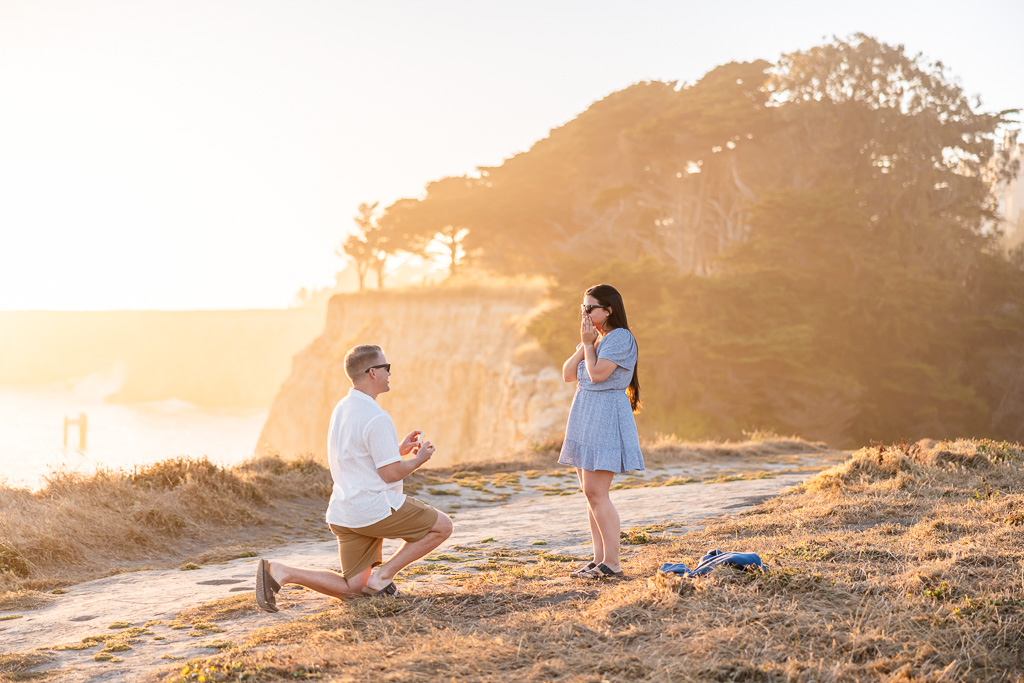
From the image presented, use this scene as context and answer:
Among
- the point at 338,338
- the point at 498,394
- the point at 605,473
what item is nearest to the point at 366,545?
the point at 605,473

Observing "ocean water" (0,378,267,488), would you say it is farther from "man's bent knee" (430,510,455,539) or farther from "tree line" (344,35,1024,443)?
"man's bent knee" (430,510,455,539)

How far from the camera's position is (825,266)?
936 inches

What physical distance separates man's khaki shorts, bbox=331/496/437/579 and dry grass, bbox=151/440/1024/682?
22cm

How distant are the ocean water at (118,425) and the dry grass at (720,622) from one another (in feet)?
121

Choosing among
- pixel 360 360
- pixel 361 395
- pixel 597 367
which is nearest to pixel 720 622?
pixel 597 367

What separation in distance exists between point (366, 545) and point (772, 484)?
605 centimetres

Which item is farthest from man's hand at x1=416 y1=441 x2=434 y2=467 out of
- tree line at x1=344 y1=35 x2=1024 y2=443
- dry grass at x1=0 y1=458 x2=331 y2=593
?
tree line at x1=344 y1=35 x2=1024 y2=443

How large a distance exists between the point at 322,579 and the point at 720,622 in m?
2.16

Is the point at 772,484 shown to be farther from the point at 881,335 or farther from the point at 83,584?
the point at 881,335

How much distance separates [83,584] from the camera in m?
6.45

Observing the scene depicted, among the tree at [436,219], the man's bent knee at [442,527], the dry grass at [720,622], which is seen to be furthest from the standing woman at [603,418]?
the tree at [436,219]

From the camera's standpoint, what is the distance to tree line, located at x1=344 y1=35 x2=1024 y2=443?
75.5 ft

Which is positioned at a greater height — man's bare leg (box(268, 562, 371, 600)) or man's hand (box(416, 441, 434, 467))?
man's hand (box(416, 441, 434, 467))

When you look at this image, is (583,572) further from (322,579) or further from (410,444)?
(322,579)
